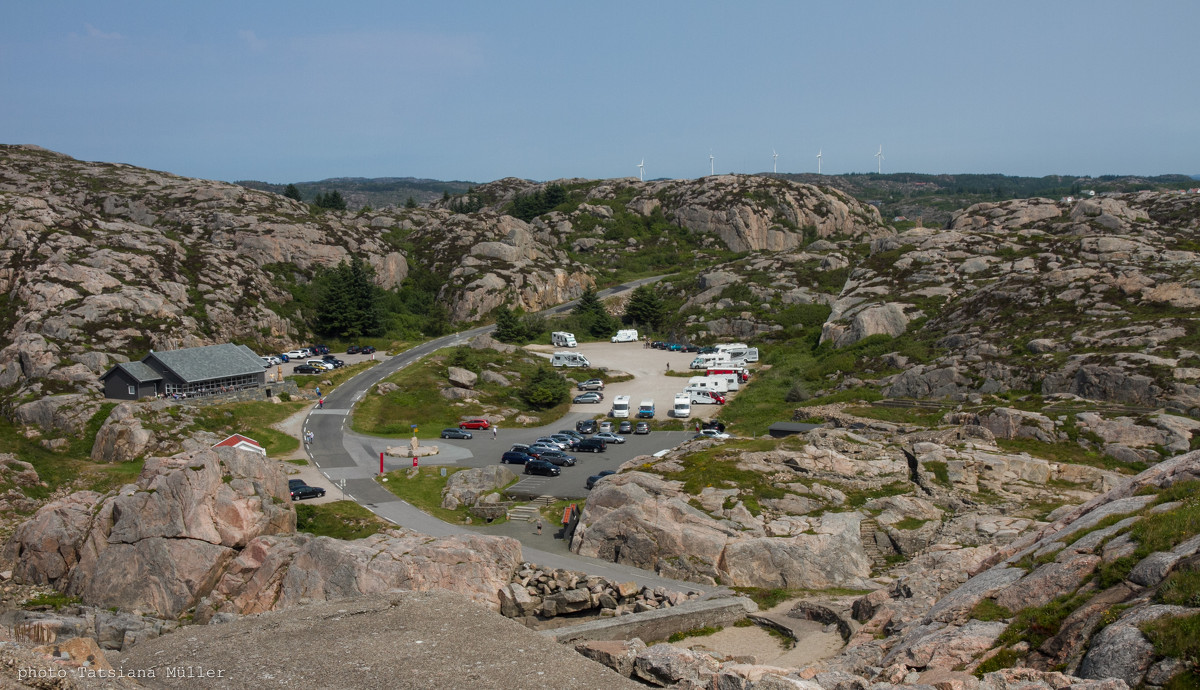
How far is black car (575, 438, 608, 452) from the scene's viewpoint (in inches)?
2327

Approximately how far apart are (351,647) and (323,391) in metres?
55.6

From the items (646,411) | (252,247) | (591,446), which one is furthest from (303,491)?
(252,247)

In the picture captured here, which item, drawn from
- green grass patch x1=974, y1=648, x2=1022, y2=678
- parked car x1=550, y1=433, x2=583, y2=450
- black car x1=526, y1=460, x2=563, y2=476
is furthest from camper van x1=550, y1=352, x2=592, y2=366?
green grass patch x1=974, y1=648, x2=1022, y2=678

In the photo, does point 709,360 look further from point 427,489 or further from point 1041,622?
point 1041,622

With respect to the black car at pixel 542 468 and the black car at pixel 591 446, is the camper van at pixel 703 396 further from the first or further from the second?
the black car at pixel 542 468

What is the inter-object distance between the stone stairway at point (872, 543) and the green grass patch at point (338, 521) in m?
24.7

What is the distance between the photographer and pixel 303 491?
46094 millimetres

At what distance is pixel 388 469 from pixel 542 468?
Result: 11.1 metres

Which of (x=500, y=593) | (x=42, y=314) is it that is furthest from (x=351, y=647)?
(x=42, y=314)

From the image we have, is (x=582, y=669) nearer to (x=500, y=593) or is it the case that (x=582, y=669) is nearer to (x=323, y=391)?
(x=500, y=593)

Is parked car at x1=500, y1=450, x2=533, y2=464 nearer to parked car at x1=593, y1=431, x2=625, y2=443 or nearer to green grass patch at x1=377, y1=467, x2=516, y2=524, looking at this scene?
green grass patch at x1=377, y1=467, x2=516, y2=524

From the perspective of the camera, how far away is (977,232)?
9862cm

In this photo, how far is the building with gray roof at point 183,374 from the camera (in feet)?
213

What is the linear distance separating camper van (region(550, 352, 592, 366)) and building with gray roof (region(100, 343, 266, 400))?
31827 mm
